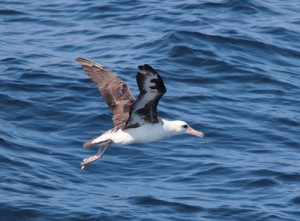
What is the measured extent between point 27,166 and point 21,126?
5.32ft

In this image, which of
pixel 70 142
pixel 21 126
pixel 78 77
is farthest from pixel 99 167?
pixel 78 77

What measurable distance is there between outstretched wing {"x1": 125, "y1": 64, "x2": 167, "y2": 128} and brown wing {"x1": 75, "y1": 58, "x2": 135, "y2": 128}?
59 cm

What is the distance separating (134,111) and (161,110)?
498 centimetres

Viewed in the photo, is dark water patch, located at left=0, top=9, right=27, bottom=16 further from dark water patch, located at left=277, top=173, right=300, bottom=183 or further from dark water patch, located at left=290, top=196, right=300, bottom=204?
dark water patch, located at left=290, top=196, right=300, bottom=204

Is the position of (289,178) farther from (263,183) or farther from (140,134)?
(140,134)

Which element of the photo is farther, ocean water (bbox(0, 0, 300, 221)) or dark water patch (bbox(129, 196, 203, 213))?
ocean water (bbox(0, 0, 300, 221))

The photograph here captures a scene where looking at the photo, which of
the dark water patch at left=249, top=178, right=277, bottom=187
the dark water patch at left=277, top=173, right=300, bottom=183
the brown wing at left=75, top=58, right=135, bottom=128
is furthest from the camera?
Result: the dark water patch at left=277, top=173, right=300, bottom=183

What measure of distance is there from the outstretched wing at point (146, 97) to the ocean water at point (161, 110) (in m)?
2.09

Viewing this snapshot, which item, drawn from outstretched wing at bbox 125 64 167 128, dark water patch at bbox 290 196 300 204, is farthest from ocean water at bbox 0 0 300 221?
outstretched wing at bbox 125 64 167 128

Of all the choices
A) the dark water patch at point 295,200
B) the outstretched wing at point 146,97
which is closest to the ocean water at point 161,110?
the dark water patch at point 295,200

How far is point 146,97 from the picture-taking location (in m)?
12.8

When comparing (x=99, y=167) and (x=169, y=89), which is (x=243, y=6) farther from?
(x=99, y=167)

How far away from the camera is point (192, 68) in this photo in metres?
20.3

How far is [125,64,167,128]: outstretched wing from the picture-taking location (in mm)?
12144
